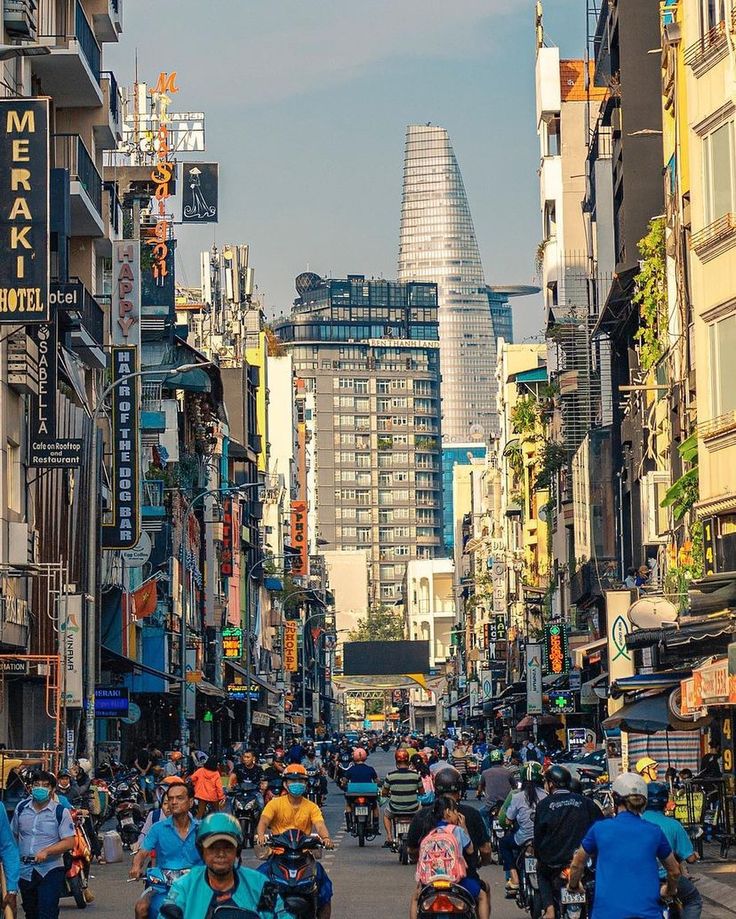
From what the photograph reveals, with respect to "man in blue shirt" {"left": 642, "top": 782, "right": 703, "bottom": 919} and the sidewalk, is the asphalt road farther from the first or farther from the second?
"man in blue shirt" {"left": 642, "top": 782, "right": 703, "bottom": 919}

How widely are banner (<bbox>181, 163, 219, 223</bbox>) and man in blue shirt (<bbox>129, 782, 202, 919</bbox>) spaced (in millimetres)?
72595

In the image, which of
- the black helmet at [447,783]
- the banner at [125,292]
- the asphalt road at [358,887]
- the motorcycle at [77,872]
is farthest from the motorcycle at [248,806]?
the banner at [125,292]

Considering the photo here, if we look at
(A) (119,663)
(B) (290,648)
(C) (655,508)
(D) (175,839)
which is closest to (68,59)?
(A) (119,663)

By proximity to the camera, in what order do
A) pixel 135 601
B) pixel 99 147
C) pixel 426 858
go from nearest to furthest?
pixel 426 858
pixel 99 147
pixel 135 601

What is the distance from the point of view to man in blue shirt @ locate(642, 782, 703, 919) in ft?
50.1

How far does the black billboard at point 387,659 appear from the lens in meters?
170

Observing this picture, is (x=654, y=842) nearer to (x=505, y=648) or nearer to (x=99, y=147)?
(x=99, y=147)

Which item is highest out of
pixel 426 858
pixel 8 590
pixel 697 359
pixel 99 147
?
pixel 99 147

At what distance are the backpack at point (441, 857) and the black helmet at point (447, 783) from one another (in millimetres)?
1007

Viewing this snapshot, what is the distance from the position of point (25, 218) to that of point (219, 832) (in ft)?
76.1

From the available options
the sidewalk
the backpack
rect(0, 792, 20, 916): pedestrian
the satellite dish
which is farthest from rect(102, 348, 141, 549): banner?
rect(0, 792, 20, 916): pedestrian

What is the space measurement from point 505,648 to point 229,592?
2365 cm

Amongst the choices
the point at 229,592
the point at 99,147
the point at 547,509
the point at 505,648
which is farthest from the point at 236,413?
the point at 99,147

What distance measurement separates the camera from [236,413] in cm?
11750
